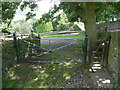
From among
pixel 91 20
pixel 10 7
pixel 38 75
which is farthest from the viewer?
pixel 10 7

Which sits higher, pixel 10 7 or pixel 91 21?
pixel 10 7

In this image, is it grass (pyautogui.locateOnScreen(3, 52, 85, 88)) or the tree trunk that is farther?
the tree trunk

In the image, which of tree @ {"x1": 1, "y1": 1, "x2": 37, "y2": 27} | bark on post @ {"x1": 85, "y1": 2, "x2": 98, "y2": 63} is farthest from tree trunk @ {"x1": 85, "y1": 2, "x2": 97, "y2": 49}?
tree @ {"x1": 1, "y1": 1, "x2": 37, "y2": 27}

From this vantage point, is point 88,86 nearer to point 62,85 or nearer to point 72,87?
point 72,87

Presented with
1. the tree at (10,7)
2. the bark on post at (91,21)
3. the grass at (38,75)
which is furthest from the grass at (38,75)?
the tree at (10,7)

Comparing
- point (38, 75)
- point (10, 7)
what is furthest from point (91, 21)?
point (10, 7)

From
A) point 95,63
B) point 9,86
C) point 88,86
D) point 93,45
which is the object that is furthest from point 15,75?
point 93,45

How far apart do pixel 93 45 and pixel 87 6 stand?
1949mm

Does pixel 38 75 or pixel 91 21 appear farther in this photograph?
pixel 91 21

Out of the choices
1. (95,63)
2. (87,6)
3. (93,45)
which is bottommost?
(95,63)

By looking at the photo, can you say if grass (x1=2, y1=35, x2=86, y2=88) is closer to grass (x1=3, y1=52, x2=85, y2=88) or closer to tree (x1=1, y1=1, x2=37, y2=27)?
grass (x1=3, y1=52, x2=85, y2=88)

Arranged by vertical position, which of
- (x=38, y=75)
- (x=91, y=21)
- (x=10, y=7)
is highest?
(x=10, y=7)

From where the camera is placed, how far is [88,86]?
3246mm

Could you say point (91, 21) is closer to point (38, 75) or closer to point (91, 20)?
point (91, 20)
